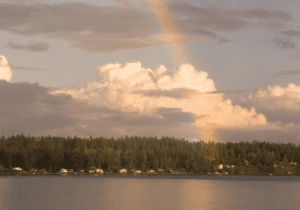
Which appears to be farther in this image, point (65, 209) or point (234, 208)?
point (234, 208)

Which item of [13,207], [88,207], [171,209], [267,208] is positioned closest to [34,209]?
[13,207]

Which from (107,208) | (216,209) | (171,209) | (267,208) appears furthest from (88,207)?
(267,208)

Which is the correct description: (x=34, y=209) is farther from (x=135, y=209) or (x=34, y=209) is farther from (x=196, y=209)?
(x=196, y=209)

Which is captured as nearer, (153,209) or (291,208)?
(153,209)

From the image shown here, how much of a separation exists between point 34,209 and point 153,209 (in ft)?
109

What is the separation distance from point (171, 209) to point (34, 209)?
3824 cm

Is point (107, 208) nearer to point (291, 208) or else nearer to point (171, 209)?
point (171, 209)

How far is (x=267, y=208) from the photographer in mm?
135250

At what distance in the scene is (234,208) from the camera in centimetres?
13200

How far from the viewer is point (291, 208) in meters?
136

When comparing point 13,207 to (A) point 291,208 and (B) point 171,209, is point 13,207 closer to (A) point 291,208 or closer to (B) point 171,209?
(B) point 171,209

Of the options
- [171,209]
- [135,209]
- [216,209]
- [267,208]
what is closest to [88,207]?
[135,209]

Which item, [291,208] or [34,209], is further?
[291,208]

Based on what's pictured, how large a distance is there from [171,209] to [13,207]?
44.6 metres
